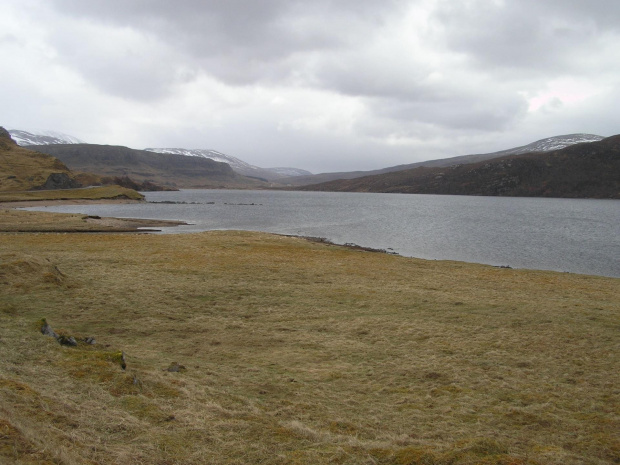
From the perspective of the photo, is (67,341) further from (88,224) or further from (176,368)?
(88,224)

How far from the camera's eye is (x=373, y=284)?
28562mm

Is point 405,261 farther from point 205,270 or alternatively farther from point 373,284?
point 205,270

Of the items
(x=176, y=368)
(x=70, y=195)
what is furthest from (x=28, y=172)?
(x=176, y=368)

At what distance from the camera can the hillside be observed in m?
159

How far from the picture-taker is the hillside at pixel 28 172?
159m

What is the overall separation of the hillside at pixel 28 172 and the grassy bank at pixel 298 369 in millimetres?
159392

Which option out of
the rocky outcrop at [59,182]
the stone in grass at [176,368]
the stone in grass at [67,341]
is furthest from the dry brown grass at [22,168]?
the stone in grass at [176,368]

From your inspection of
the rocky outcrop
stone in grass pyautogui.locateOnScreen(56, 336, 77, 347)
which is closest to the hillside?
the rocky outcrop

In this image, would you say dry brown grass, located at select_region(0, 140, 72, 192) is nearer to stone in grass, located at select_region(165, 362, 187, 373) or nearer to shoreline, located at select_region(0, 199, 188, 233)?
shoreline, located at select_region(0, 199, 188, 233)

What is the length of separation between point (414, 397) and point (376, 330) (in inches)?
257

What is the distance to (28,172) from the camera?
170125 mm

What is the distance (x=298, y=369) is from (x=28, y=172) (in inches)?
7645

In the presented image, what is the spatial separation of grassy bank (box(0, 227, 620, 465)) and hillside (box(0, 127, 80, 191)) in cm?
15939

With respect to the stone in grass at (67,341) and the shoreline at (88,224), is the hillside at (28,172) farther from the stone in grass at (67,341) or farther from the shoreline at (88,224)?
the stone in grass at (67,341)
